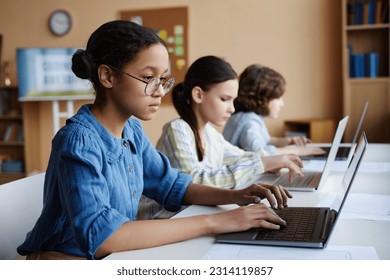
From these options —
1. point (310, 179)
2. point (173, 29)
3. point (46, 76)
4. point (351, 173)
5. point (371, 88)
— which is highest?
point (173, 29)

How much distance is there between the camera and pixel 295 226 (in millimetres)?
956

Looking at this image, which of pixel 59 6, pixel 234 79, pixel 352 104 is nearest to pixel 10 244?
pixel 234 79

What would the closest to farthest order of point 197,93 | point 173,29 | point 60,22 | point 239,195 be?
1. point 239,195
2. point 197,93
3. point 173,29
4. point 60,22

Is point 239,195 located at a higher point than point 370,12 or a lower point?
lower

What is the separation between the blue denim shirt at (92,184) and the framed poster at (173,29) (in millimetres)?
3396

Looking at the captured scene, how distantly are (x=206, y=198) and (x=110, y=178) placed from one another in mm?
311

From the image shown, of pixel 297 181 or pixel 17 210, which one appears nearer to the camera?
pixel 17 210

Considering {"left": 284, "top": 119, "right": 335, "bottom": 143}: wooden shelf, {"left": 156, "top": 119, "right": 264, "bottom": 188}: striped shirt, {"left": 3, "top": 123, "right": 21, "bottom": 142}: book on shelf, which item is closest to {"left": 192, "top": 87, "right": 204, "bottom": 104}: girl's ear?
{"left": 156, "top": 119, "right": 264, "bottom": 188}: striped shirt

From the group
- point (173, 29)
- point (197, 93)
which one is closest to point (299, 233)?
point (197, 93)

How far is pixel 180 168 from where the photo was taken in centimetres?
155

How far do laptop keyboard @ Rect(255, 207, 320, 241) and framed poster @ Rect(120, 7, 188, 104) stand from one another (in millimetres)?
3630

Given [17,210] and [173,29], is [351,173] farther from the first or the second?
[173,29]

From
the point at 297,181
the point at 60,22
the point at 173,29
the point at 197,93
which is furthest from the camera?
the point at 60,22

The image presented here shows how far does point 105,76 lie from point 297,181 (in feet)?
2.48
